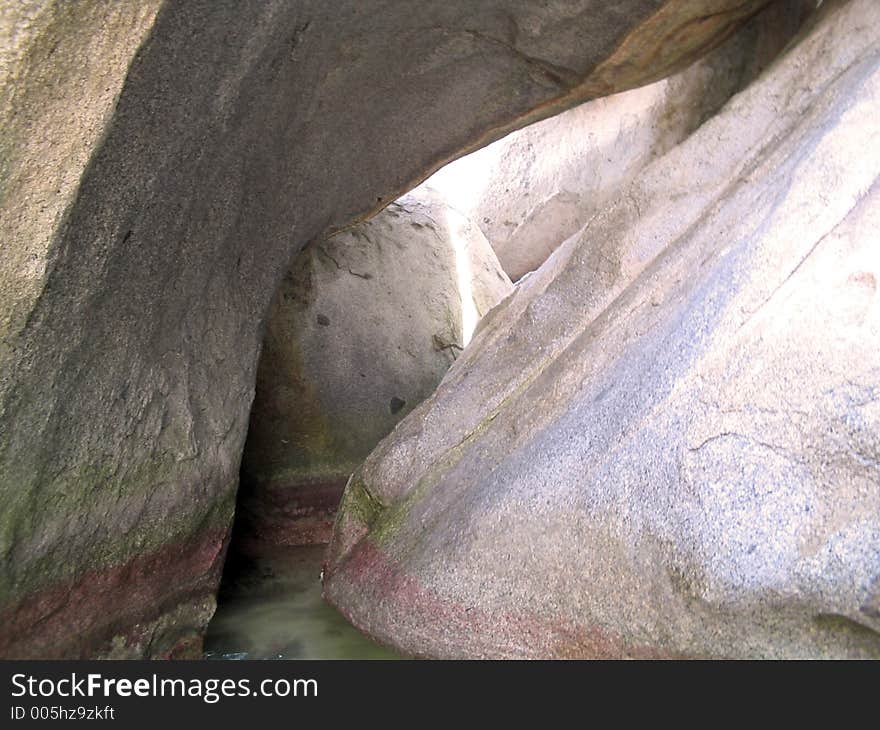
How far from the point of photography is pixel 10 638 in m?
1.84

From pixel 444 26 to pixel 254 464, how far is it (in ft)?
6.38

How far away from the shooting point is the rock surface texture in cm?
163

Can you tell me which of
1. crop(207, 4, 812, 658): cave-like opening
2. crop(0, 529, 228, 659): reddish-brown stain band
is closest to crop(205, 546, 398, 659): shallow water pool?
crop(207, 4, 812, 658): cave-like opening

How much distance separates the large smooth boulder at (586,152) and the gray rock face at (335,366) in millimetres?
1073

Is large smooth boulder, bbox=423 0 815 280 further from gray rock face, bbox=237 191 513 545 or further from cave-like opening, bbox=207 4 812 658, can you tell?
gray rock face, bbox=237 191 513 545

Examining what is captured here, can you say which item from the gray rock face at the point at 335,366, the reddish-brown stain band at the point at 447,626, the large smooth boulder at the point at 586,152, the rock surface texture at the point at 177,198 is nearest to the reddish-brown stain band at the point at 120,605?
the rock surface texture at the point at 177,198

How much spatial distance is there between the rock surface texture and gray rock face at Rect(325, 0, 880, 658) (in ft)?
1.65

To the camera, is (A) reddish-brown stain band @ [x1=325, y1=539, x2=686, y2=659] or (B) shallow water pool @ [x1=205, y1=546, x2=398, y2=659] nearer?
(A) reddish-brown stain band @ [x1=325, y1=539, x2=686, y2=659]

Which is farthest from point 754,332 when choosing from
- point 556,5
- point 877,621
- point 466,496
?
point 556,5

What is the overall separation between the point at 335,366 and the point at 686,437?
219 centimetres

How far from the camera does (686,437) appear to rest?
1898mm

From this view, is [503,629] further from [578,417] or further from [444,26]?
[444,26]

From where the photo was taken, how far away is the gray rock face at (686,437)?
5.57ft

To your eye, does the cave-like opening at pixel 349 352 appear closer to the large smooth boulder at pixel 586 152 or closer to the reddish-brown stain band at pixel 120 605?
the large smooth boulder at pixel 586 152
